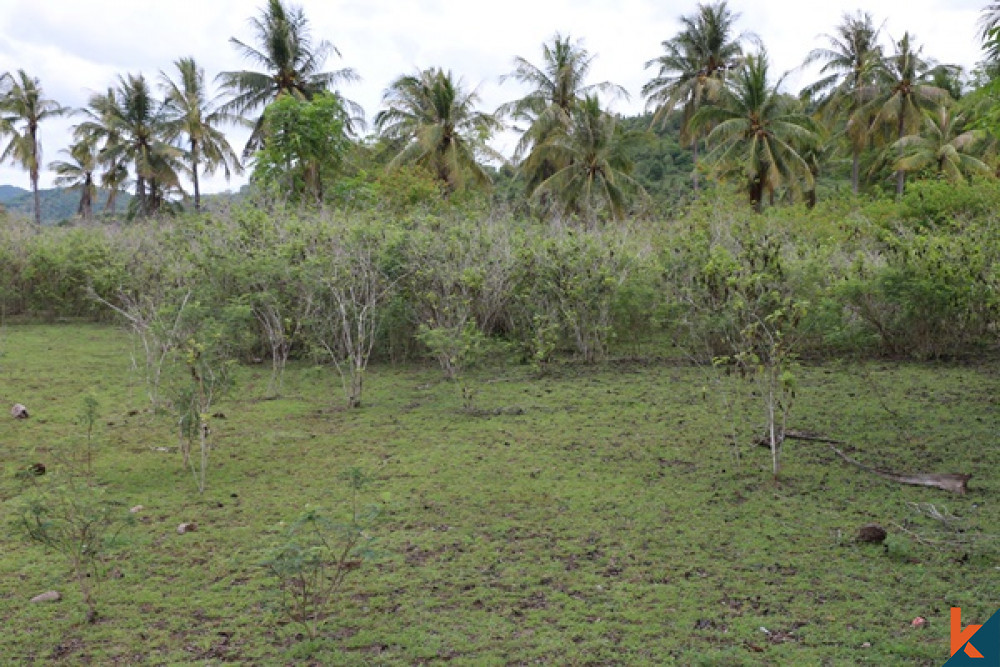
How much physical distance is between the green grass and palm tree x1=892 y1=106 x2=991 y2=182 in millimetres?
22547

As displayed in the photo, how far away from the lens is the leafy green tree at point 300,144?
22250mm

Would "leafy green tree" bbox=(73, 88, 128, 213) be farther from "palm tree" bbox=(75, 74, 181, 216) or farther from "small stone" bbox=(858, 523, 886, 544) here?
"small stone" bbox=(858, 523, 886, 544)

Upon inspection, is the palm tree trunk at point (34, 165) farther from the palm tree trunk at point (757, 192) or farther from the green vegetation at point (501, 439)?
the palm tree trunk at point (757, 192)

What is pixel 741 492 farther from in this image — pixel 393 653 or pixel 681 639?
pixel 393 653

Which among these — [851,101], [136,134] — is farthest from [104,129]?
[851,101]

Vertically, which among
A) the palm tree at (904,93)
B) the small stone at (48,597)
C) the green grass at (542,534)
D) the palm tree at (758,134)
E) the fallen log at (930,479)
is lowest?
the small stone at (48,597)

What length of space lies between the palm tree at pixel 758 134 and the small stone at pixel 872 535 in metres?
19.3

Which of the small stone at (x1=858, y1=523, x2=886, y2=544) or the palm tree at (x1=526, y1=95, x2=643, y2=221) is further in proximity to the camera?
the palm tree at (x1=526, y1=95, x2=643, y2=221)

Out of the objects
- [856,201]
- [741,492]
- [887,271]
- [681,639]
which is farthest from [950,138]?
[681,639]

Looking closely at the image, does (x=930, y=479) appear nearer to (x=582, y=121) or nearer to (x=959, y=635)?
(x=959, y=635)

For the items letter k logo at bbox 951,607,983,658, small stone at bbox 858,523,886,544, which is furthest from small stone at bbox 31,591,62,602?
small stone at bbox 858,523,886,544

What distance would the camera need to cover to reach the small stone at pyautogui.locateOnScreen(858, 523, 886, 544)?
4.27 meters

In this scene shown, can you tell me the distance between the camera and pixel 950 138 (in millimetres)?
29188

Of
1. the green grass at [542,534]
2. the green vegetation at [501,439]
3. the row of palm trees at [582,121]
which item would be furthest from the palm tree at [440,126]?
the green grass at [542,534]
